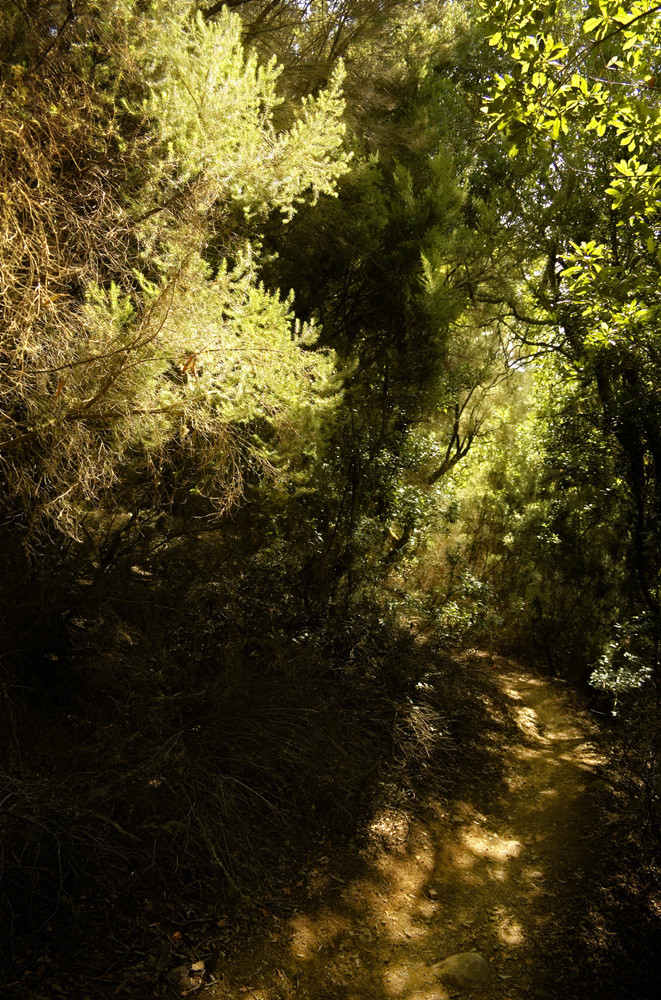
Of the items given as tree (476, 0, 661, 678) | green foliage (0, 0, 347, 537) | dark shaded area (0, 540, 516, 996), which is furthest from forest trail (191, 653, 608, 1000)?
green foliage (0, 0, 347, 537)

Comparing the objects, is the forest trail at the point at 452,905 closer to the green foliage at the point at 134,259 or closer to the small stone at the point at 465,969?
the small stone at the point at 465,969

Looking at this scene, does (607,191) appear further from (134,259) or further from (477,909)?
(477,909)

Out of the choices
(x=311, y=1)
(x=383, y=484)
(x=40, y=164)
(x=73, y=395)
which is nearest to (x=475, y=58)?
(x=311, y=1)

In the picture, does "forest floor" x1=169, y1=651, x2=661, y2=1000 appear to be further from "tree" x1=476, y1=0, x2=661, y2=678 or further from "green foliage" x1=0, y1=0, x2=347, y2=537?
"green foliage" x1=0, y1=0, x2=347, y2=537

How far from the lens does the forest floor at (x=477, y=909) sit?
3516 millimetres

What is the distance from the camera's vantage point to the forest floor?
352 centimetres

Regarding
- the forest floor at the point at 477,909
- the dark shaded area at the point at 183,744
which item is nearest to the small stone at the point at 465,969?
the forest floor at the point at 477,909

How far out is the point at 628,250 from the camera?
7453mm

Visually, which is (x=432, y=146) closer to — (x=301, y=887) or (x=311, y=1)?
(x=311, y=1)

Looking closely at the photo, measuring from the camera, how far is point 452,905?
14.3ft

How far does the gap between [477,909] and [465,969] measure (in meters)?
0.68

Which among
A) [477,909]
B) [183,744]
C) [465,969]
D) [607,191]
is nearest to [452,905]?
[477,909]

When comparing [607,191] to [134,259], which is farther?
[607,191]

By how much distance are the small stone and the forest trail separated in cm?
4
